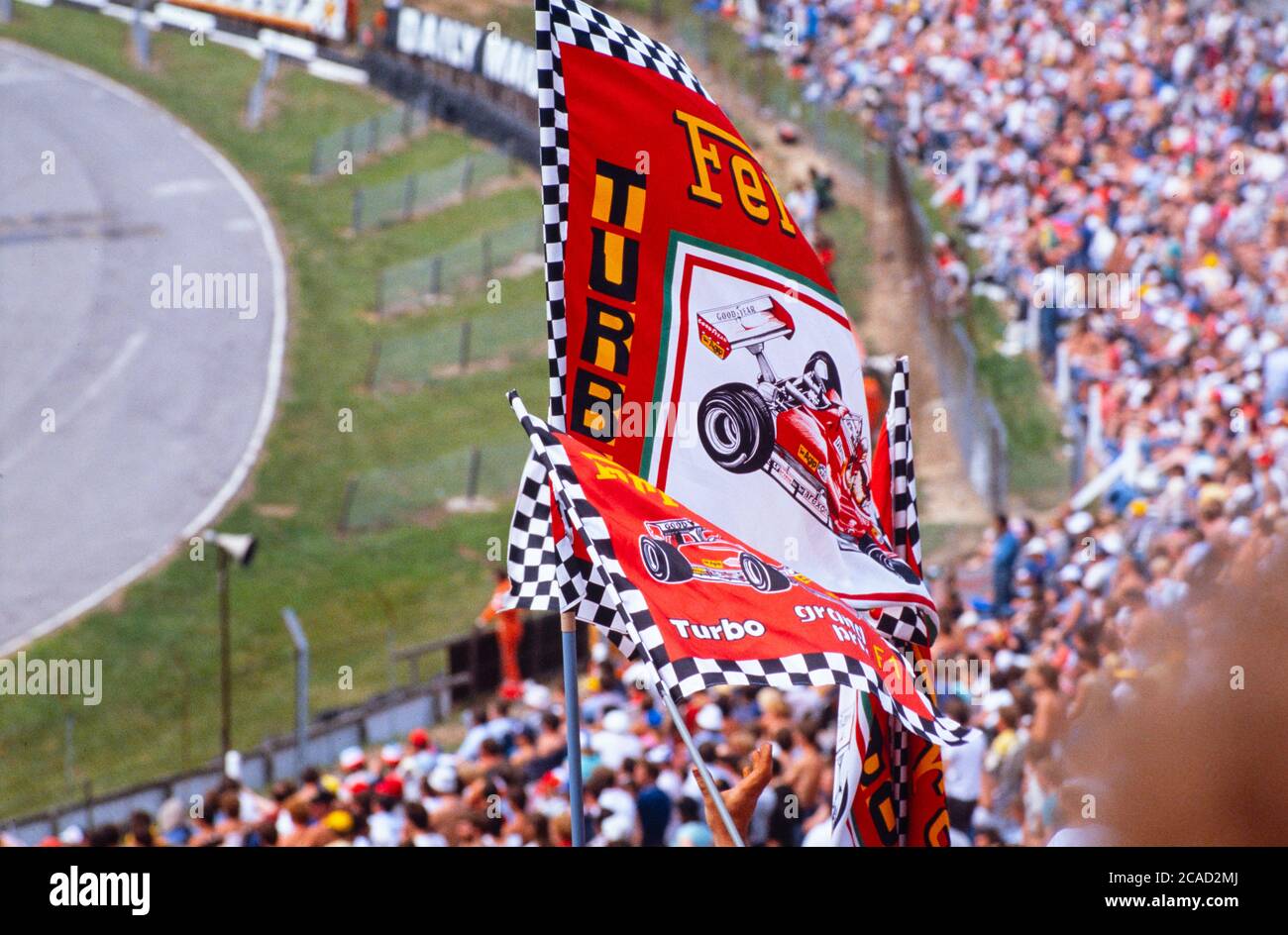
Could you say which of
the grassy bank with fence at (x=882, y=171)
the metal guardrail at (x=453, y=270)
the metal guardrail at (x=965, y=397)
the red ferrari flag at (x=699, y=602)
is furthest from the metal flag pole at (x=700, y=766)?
the metal guardrail at (x=453, y=270)

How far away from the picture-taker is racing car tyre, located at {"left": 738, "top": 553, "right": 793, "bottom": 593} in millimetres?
4227

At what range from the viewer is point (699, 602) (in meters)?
3.99

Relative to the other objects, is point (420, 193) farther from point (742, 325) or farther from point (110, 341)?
point (742, 325)

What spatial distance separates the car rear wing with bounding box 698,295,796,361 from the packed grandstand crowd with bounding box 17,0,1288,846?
141cm

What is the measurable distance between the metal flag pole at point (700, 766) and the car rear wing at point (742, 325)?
5.40 feet

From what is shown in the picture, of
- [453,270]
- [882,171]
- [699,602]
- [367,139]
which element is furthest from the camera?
[367,139]

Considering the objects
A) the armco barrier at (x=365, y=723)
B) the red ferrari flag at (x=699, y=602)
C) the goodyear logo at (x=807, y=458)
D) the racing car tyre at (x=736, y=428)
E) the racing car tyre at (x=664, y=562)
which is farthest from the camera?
the armco barrier at (x=365, y=723)

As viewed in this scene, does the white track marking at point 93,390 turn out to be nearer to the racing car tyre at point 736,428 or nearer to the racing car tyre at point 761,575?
the racing car tyre at point 736,428

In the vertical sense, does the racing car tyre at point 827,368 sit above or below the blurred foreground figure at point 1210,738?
above

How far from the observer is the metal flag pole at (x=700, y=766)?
363cm

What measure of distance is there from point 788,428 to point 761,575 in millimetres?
1072

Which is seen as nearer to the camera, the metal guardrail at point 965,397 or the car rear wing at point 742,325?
the car rear wing at point 742,325

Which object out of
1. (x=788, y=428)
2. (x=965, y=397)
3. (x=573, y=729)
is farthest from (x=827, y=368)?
(x=965, y=397)

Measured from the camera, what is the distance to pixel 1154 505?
12805mm
